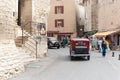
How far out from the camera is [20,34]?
26172mm

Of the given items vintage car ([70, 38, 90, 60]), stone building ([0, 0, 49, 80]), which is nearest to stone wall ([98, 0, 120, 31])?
stone building ([0, 0, 49, 80])

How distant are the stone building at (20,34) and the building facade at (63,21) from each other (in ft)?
108

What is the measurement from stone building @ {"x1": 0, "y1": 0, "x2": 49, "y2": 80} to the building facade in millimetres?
32845

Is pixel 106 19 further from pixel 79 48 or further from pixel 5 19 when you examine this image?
pixel 5 19

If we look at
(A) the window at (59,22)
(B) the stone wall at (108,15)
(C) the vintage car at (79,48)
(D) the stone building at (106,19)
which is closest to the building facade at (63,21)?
(A) the window at (59,22)

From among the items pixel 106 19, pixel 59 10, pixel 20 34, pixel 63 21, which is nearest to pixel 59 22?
pixel 63 21

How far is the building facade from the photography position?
63.9 meters

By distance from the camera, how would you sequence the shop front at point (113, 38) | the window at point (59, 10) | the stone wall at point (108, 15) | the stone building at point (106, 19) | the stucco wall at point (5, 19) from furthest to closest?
the window at point (59, 10)
the stone wall at point (108, 15)
the stone building at point (106, 19)
the shop front at point (113, 38)
the stucco wall at point (5, 19)

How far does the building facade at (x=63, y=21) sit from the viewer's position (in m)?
63.9

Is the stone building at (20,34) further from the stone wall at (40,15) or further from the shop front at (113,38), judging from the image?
the shop front at (113,38)

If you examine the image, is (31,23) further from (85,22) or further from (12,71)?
(85,22)

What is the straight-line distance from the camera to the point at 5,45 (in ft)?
54.3

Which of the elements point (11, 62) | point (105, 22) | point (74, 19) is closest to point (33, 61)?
point (11, 62)

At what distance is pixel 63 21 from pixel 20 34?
38144mm
